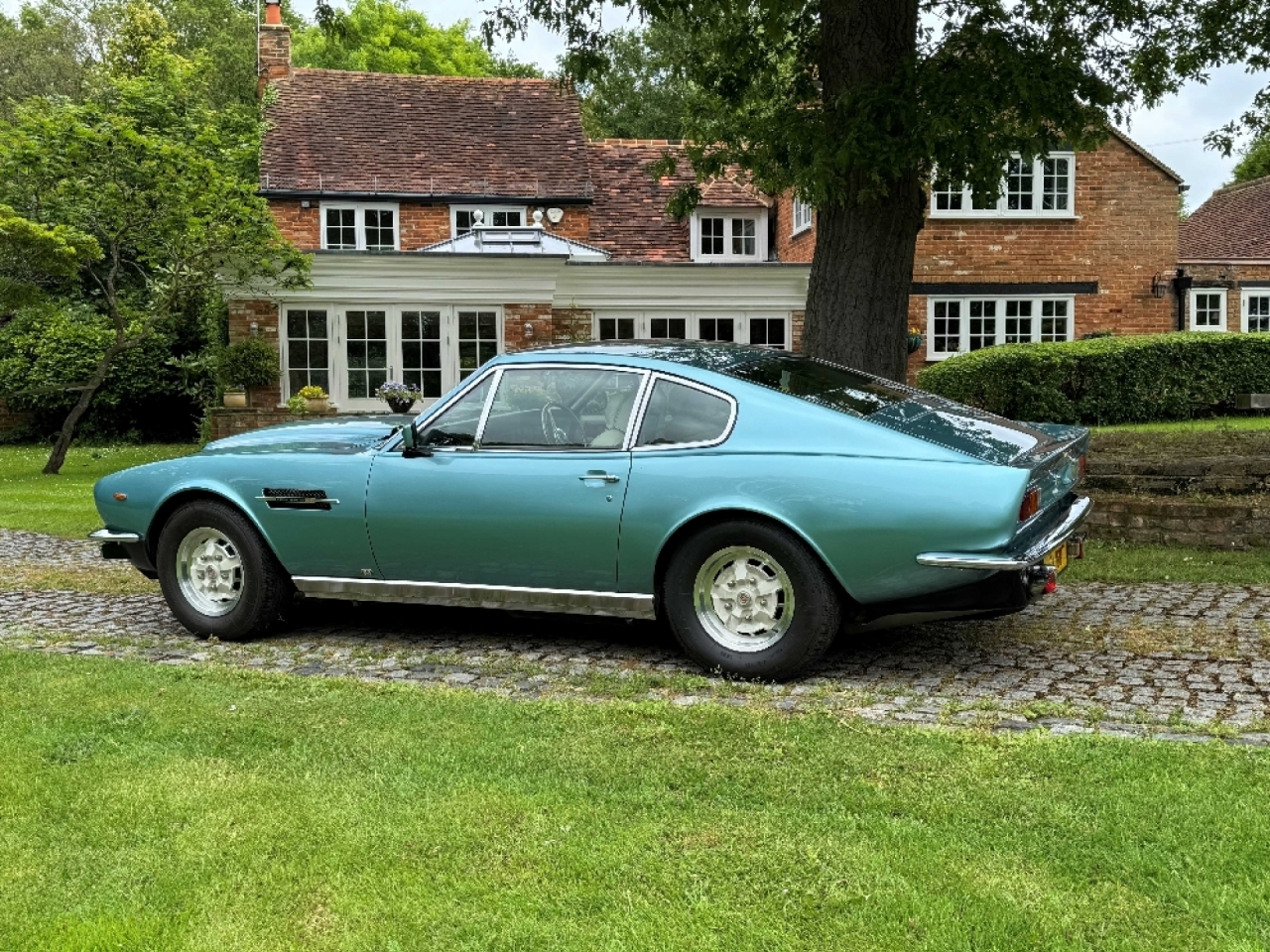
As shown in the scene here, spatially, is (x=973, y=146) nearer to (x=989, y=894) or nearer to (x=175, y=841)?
(x=989, y=894)

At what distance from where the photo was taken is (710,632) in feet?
16.7

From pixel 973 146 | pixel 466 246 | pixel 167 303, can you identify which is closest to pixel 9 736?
pixel 973 146

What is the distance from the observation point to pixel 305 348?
2033 cm

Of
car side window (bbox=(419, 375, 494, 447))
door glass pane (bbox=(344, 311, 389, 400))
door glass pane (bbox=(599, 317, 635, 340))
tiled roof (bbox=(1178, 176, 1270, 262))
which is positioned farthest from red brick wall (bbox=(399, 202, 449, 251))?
car side window (bbox=(419, 375, 494, 447))

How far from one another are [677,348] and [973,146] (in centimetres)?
317

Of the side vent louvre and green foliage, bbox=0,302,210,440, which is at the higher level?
green foliage, bbox=0,302,210,440

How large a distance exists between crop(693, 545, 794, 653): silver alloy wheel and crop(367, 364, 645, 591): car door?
1.50 feet

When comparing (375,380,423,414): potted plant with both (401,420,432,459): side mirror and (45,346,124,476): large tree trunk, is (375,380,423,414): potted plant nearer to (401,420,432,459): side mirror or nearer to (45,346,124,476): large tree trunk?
(401,420,432,459): side mirror

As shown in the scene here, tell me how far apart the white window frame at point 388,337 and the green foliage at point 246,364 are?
56 cm

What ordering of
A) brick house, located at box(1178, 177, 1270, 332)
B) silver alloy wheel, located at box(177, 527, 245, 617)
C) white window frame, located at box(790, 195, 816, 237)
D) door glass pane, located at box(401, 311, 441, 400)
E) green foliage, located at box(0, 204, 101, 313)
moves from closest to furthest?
silver alloy wheel, located at box(177, 527, 245, 617) → green foliage, located at box(0, 204, 101, 313) → door glass pane, located at box(401, 311, 441, 400) → white window frame, located at box(790, 195, 816, 237) → brick house, located at box(1178, 177, 1270, 332)

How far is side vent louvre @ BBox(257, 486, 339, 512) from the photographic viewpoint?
5.71m

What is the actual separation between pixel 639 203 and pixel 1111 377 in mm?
11456

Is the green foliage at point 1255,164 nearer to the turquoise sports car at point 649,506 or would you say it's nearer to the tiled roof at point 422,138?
the tiled roof at point 422,138

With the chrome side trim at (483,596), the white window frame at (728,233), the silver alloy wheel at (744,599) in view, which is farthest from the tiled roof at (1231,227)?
the chrome side trim at (483,596)
